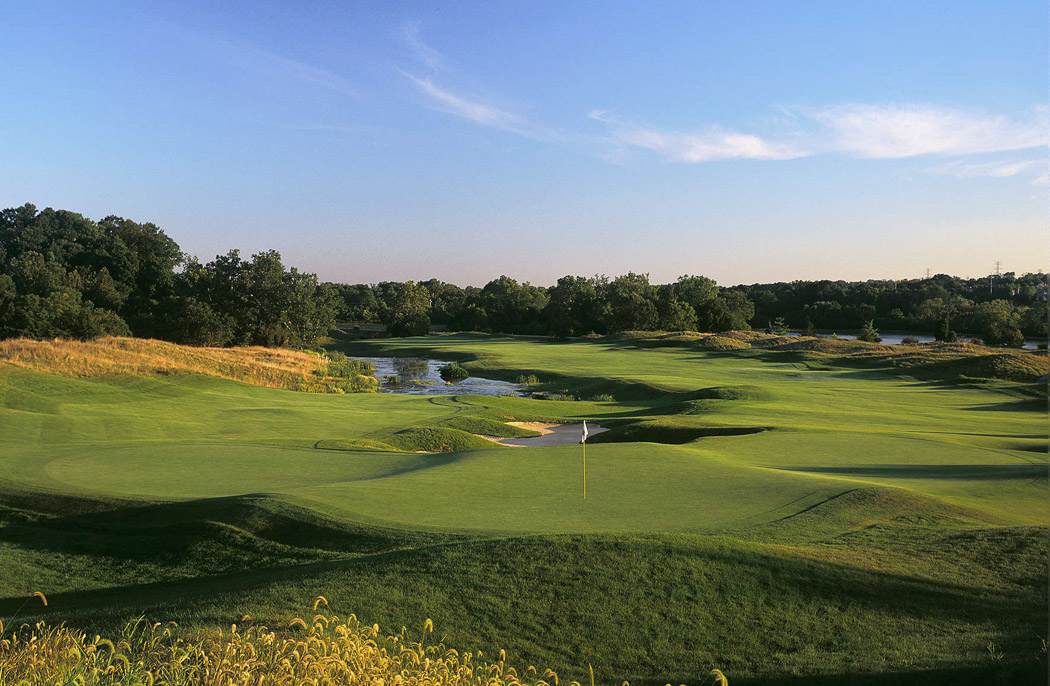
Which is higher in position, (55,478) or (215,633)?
(215,633)

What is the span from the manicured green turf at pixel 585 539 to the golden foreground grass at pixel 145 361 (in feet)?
33.7

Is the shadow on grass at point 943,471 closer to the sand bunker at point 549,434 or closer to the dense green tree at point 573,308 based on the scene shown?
the sand bunker at point 549,434

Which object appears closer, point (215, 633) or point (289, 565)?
point (215, 633)

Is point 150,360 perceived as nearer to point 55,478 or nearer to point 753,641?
point 55,478

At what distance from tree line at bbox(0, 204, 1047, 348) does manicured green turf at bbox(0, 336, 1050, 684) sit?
11.9m

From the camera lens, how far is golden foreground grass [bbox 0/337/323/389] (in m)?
30.0

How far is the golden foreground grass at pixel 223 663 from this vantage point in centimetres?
370

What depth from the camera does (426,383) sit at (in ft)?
156

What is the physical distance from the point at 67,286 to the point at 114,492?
54.7 meters

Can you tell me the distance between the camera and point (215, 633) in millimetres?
4594

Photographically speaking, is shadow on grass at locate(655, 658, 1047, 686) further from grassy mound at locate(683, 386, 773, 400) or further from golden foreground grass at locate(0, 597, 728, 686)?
grassy mound at locate(683, 386, 773, 400)

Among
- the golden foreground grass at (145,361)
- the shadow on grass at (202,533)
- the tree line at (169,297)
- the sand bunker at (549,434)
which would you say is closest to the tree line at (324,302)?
the tree line at (169,297)

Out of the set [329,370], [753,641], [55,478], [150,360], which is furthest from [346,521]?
[329,370]

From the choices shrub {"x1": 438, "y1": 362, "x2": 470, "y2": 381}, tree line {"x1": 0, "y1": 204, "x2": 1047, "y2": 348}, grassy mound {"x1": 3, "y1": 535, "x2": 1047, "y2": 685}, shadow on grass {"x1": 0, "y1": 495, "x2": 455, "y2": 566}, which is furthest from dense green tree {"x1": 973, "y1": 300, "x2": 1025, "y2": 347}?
shadow on grass {"x1": 0, "y1": 495, "x2": 455, "y2": 566}
